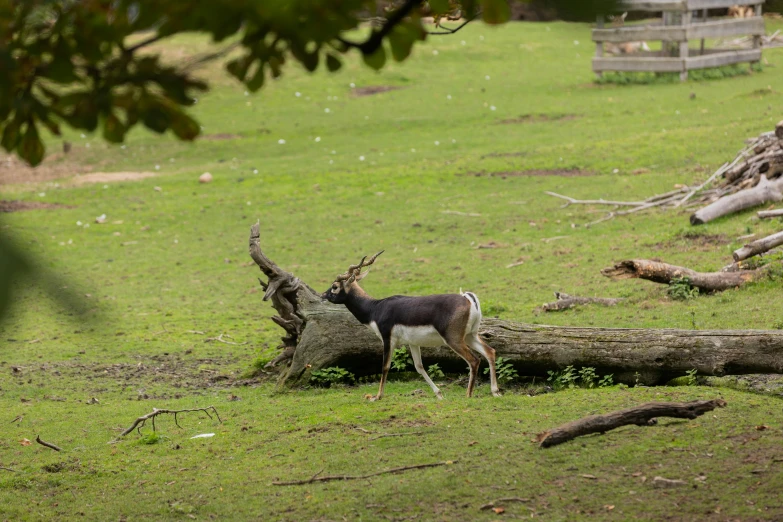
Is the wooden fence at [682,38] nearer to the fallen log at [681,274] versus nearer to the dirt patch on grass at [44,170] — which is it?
the dirt patch on grass at [44,170]

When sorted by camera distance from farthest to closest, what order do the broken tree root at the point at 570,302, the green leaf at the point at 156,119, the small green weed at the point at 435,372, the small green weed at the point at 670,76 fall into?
the small green weed at the point at 670,76, the broken tree root at the point at 570,302, the small green weed at the point at 435,372, the green leaf at the point at 156,119

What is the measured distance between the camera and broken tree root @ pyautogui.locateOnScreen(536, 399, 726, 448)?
5.74 meters

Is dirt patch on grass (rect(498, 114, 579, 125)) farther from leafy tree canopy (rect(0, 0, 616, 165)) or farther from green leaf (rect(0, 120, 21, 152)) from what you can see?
green leaf (rect(0, 120, 21, 152))

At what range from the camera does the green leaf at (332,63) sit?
138 inches

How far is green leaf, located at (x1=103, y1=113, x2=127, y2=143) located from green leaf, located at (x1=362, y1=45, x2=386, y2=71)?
94cm

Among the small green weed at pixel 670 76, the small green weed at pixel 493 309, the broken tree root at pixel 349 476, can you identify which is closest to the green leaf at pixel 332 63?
the broken tree root at pixel 349 476

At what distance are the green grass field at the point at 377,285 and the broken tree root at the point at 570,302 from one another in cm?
22

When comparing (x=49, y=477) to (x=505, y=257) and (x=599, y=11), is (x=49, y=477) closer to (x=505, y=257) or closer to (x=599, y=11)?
(x=599, y=11)

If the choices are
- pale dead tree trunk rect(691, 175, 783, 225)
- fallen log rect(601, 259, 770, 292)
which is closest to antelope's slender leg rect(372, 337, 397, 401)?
fallen log rect(601, 259, 770, 292)

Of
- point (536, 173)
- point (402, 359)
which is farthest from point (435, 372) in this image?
point (536, 173)

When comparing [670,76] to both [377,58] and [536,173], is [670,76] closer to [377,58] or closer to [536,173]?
[536,173]

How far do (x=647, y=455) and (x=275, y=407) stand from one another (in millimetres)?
3243

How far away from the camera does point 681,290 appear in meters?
9.86

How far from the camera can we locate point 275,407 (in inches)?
309
